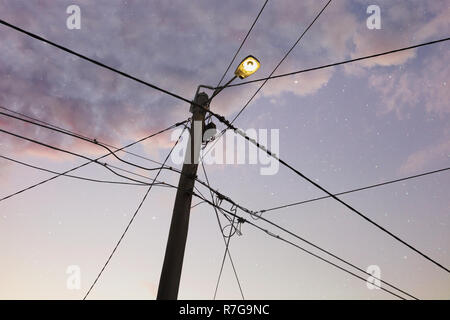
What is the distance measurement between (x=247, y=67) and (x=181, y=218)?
2.99m

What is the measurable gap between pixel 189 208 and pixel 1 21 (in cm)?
345

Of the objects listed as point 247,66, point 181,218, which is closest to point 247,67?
point 247,66

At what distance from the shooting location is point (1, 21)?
111 inches

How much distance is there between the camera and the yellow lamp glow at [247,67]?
208 inches

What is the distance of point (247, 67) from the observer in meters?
5.33

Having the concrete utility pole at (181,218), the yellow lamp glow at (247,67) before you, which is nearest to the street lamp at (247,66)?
the yellow lamp glow at (247,67)

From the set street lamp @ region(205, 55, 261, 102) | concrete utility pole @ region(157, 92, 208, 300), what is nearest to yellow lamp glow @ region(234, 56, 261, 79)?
street lamp @ region(205, 55, 261, 102)

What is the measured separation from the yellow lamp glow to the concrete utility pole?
1.03m

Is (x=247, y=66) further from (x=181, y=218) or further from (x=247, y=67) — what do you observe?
(x=181, y=218)

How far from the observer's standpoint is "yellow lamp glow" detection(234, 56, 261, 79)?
5.27 meters

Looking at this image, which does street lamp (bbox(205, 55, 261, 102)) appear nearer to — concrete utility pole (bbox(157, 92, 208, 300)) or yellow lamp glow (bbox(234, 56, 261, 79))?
yellow lamp glow (bbox(234, 56, 261, 79))
